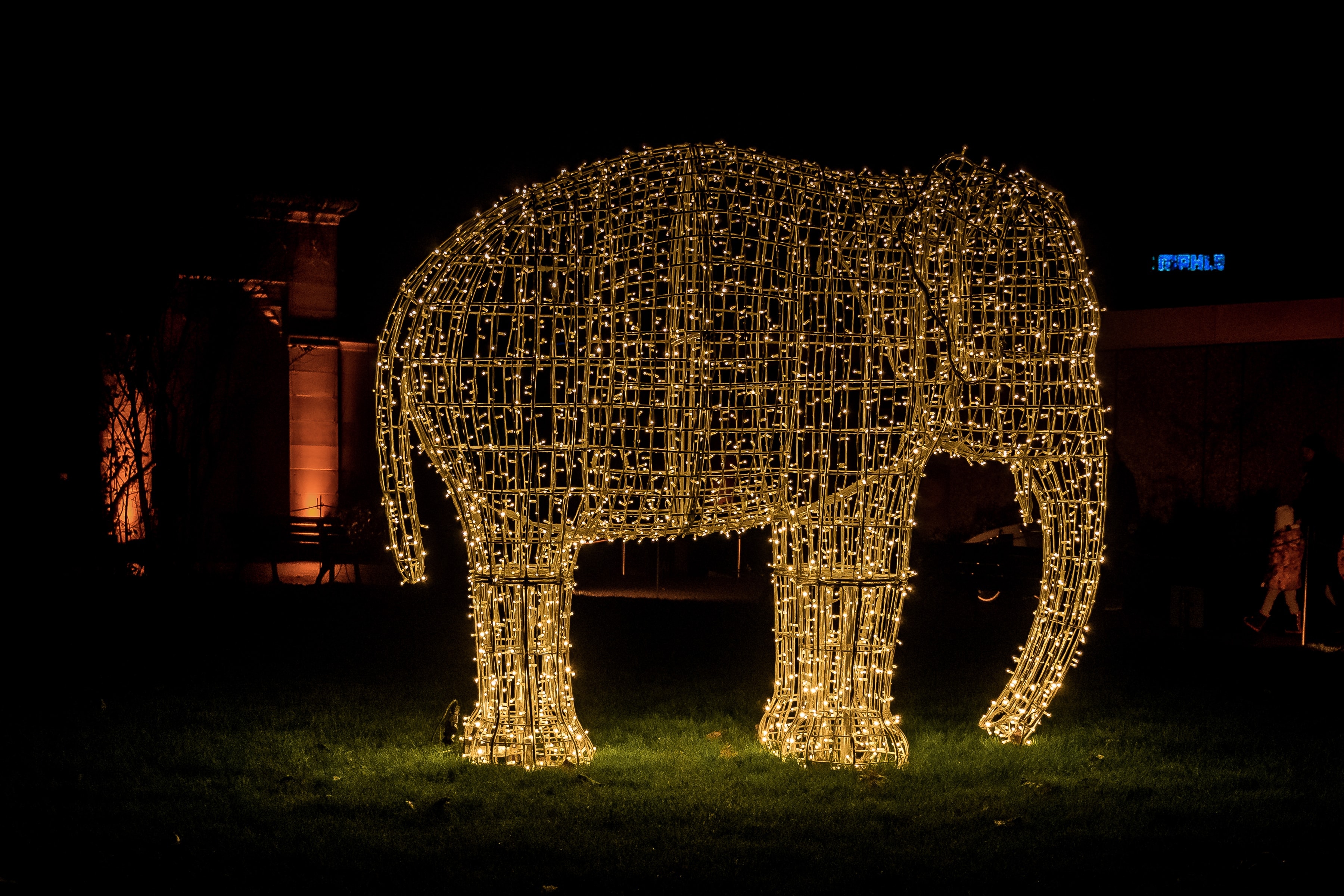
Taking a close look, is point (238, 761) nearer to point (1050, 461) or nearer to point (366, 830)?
point (366, 830)

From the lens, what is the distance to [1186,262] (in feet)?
61.2

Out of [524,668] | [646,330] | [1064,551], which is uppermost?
[646,330]

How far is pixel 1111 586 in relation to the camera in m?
12.5

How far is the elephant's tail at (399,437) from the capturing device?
6129mm

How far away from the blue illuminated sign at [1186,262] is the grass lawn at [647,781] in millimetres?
9394

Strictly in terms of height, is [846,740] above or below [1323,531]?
below

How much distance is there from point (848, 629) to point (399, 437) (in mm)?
2272

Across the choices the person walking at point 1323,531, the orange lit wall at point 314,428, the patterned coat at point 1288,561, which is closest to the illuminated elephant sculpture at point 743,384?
the person walking at point 1323,531

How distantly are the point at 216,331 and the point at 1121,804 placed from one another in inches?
509

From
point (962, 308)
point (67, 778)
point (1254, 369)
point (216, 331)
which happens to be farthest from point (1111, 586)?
point (216, 331)

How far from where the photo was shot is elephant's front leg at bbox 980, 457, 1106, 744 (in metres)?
6.40

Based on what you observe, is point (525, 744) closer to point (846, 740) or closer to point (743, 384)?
point (846, 740)

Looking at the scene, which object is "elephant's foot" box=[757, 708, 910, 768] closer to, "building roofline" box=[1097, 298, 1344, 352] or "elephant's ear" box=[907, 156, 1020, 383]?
"elephant's ear" box=[907, 156, 1020, 383]

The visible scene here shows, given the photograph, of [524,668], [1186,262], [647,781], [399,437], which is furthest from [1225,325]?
[399,437]
